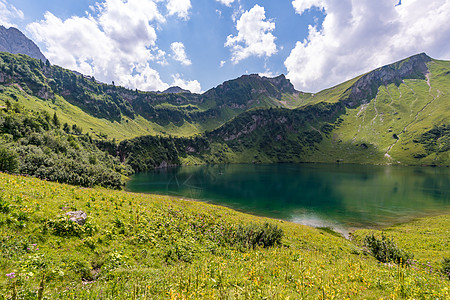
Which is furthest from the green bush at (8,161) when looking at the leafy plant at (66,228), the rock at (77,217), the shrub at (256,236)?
the shrub at (256,236)

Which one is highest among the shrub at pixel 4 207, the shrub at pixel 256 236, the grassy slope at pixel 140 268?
the shrub at pixel 4 207

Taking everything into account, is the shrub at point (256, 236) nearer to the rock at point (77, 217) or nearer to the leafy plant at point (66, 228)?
the leafy plant at point (66, 228)

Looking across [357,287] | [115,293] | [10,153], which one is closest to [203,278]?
[115,293]

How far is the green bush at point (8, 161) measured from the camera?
37.6m

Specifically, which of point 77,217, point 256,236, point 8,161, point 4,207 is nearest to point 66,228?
point 77,217

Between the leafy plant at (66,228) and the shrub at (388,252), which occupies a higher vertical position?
the leafy plant at (66,228)

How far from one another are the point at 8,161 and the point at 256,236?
178ft

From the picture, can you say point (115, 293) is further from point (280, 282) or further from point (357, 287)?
point (357, 287)

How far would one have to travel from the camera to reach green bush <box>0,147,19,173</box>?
1479 inches

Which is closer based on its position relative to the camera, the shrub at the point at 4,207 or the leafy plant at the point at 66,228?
the shrub at the point at 4,207

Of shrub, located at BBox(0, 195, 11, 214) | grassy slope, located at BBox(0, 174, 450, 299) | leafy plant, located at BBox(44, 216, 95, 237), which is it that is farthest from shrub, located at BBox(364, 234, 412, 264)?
shrub, located at BBox(0, 195, 11, 214)

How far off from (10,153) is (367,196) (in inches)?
4594

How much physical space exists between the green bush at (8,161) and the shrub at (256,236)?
162 ft

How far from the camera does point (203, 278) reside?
9.72m
